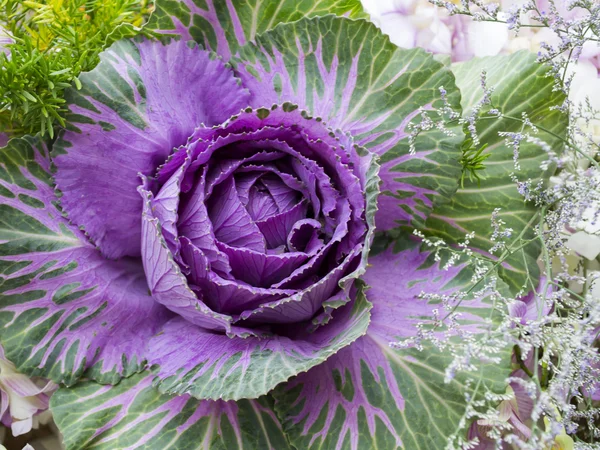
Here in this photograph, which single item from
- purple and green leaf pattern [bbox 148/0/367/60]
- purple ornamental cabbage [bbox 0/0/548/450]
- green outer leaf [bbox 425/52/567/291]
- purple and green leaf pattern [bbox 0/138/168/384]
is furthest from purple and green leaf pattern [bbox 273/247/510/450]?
purple and green leaf pattern [bbox 148/0/367/60]

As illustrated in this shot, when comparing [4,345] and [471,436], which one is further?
[471,436]

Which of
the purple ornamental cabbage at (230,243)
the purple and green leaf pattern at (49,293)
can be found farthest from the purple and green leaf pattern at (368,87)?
the purple and green leaf pattern at (49,293)

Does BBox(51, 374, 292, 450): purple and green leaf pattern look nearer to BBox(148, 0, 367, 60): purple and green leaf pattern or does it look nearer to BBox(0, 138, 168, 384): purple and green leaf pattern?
BBox(0, 138, 168, 384): purple and green leaf pattern

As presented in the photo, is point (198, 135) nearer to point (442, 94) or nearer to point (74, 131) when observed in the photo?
point (74, 131)

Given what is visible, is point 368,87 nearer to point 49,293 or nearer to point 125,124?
point 125,124

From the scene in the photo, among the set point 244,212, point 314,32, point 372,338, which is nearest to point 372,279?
point 372,338

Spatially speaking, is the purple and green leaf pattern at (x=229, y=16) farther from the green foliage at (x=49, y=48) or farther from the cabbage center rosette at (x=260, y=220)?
the cabbage center rosette at (x=260, y=220)

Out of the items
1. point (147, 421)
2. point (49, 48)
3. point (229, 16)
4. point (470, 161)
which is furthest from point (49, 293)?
point (470, 161)
